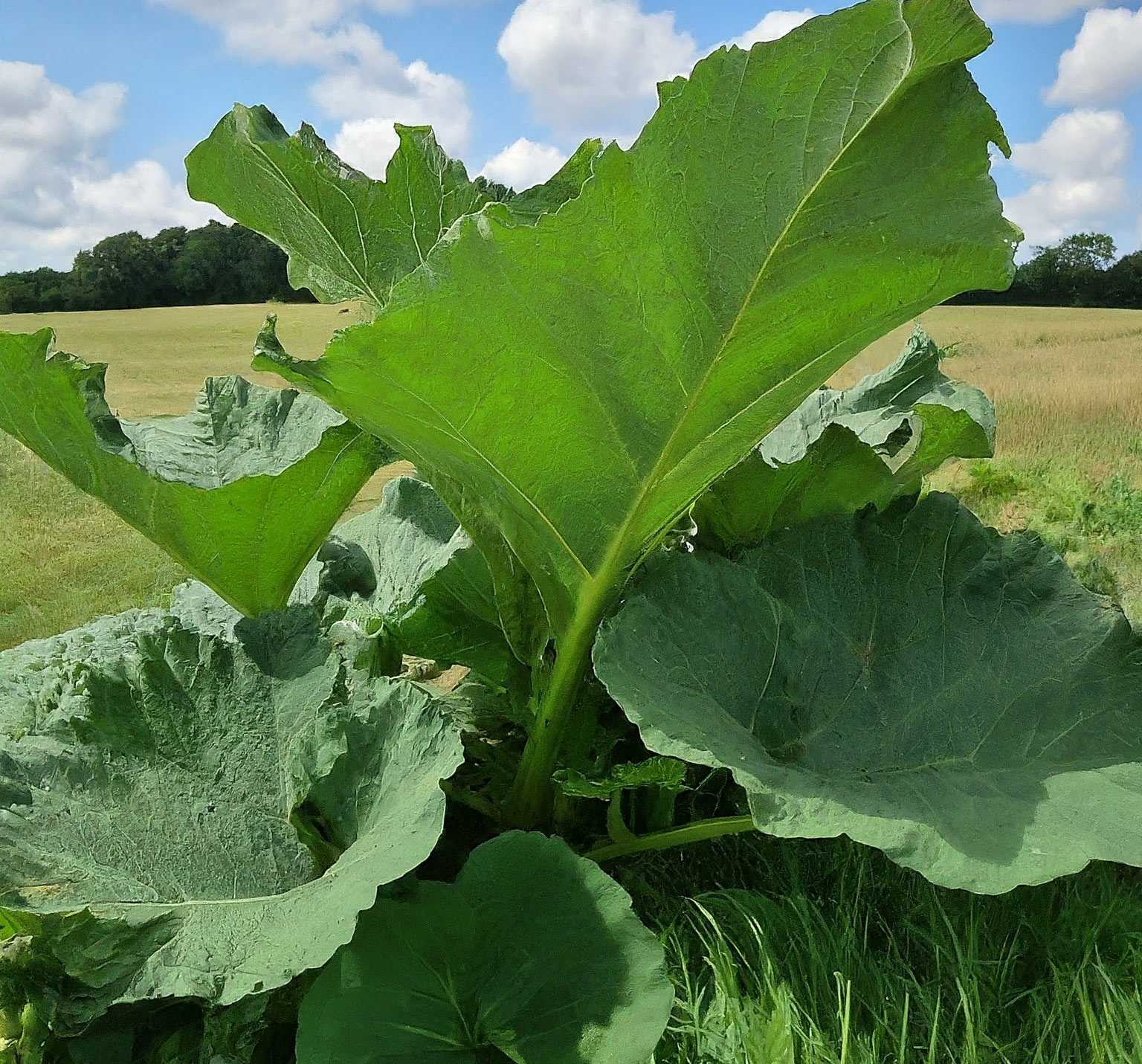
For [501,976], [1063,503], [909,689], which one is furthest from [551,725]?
[1063,503]

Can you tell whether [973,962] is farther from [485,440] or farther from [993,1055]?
[485,440]

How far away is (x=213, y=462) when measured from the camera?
1529 millimetres

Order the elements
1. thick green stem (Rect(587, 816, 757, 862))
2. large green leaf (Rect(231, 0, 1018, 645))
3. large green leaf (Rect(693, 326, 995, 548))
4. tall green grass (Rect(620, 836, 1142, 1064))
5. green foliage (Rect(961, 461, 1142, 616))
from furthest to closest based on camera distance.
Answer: green foliage (Rect(961, 461, 1142, 616)) < large green leaf (Rect(693, 326, 995, 548)) < thick green stem (Rect(587, 816, 757, 862)) < tall green grass (Rect(620, 836, 1142, 1064)) < large green leaf (Rect(231, 0, 1018, 645))

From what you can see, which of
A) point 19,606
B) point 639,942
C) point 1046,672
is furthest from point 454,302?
point 19,606

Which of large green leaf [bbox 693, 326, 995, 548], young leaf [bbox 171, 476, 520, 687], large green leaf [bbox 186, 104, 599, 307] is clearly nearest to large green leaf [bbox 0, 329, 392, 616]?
young leaf [bbox 171, 476, 520, 687]

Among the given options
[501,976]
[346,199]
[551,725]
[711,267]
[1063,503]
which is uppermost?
[1063,503]

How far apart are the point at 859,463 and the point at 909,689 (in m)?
0.34

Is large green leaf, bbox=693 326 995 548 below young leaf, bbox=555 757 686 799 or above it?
above

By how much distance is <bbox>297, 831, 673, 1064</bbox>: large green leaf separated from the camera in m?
0.96

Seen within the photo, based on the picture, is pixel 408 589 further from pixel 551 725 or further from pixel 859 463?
pixel 859 463

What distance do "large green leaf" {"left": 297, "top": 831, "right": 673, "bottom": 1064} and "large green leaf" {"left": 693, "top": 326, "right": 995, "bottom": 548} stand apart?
0.57m

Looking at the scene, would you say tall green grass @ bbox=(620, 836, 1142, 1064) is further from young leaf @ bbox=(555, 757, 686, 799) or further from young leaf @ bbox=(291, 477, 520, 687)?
young leaf @ bbox=(291, 477, 520, 687)

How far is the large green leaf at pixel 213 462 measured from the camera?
3.92ft

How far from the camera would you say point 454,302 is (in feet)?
2.85
